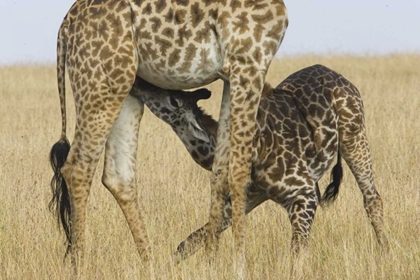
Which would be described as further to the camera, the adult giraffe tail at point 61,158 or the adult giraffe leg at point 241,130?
the adult giraffe tail at point 61,158

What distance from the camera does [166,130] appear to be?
36.3 ft

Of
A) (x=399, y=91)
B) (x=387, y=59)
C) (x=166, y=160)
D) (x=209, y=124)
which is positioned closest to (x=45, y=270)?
(x=209, y=124)

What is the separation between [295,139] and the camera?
621 cm

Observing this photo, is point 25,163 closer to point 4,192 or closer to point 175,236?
point 4,192

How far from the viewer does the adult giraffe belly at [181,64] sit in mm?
5062

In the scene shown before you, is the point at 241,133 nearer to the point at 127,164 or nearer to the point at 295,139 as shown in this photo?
the point at 127,164

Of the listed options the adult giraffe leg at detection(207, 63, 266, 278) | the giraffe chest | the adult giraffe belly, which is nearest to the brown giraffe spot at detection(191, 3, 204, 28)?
the giraffe chest

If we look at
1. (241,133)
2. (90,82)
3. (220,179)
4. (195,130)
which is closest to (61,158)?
(90,82)

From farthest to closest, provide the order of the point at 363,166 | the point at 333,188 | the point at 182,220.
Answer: the point at 182,220 < the point at 333,188 < the point at 363,166

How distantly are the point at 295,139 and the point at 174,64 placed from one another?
144 cm

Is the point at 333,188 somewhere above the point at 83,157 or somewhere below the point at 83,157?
below

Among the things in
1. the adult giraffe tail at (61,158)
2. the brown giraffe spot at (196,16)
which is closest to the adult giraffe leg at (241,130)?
the brown giraffe spot at (196,16)

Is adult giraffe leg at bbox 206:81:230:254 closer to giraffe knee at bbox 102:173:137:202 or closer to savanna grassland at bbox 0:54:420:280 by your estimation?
savanna grassland at bbox 0:54:420:280

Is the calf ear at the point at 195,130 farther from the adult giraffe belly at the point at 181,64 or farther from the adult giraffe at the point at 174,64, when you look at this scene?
the adult giraffe belly at the point at 181,64
